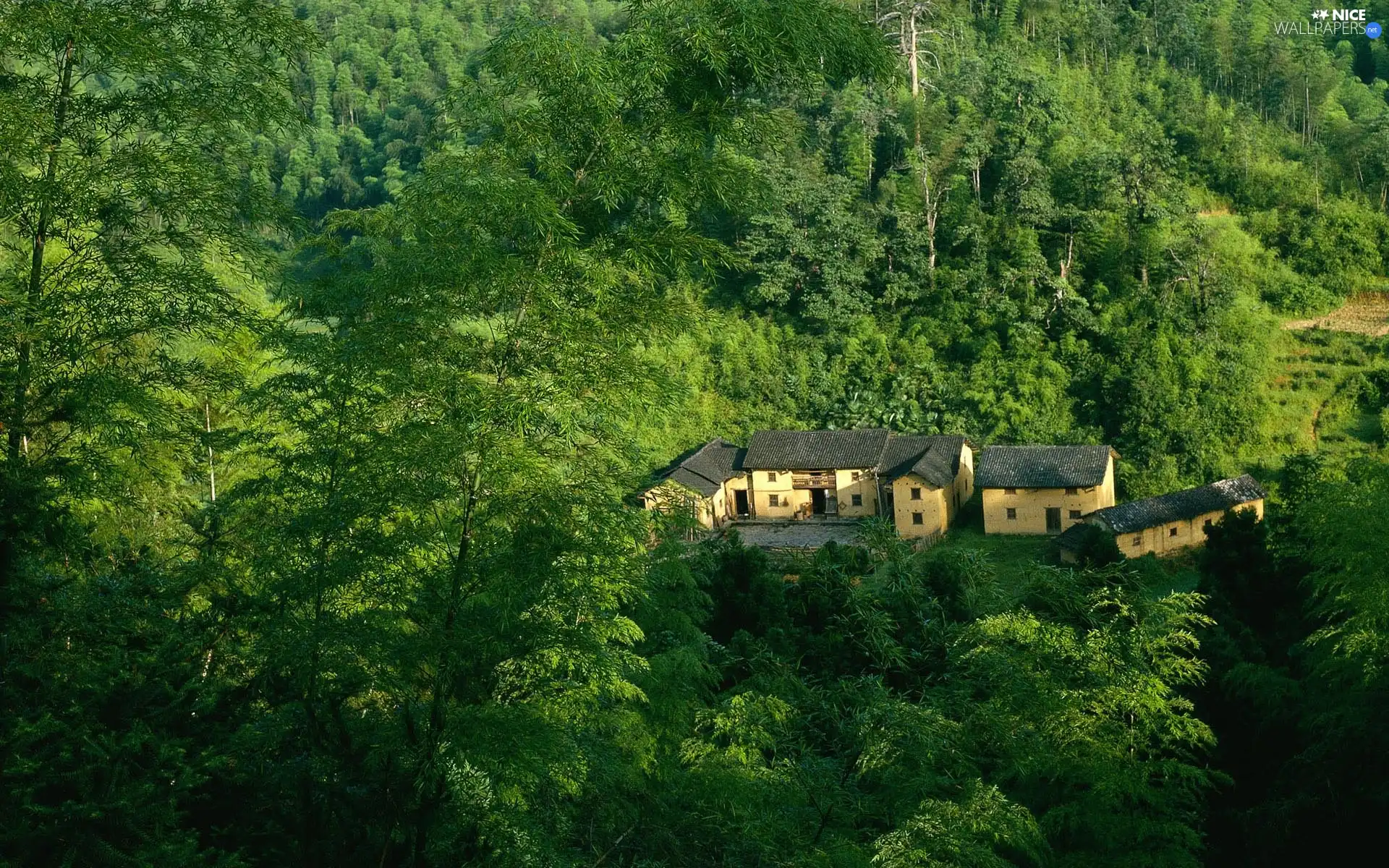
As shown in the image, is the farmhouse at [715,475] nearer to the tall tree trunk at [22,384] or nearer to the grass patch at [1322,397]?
the grass patch at [1322,397]

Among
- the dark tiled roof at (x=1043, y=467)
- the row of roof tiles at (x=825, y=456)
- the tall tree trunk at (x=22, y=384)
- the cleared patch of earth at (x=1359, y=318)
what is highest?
the tall tree trunk at (x=22, y=384)

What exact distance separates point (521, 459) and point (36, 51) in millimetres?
2839

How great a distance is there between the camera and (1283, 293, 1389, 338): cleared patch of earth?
25.6m

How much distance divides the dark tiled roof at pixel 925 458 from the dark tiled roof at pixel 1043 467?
0.68 m

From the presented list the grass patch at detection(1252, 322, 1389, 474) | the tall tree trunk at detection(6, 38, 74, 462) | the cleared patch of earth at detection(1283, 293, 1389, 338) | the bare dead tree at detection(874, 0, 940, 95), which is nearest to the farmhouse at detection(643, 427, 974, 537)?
the grass patch at detection(1252, 322, 1389, 474)

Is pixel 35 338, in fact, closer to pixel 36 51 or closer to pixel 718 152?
pixel 36 51

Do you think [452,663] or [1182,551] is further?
[1182,551]

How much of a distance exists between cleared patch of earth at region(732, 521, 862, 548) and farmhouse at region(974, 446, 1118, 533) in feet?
8.34

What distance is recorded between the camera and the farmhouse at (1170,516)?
64.3 ft

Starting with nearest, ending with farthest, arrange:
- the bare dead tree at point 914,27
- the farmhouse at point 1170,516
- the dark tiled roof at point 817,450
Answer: the farmhouse at point 1170,516 < the dark tiled roof at point 817,450 < the bare dead tree at point 914,27

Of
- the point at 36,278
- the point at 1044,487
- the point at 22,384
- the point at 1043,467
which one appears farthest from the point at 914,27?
the point at 22,384

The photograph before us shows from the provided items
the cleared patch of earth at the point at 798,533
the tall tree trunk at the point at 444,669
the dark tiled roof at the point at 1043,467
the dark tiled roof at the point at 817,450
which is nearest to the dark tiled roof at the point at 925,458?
the dark tiled roof at the point at 817,450

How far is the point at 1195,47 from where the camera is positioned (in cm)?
3369

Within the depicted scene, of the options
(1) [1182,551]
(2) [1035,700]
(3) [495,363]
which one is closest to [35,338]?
(3) [495,363]
